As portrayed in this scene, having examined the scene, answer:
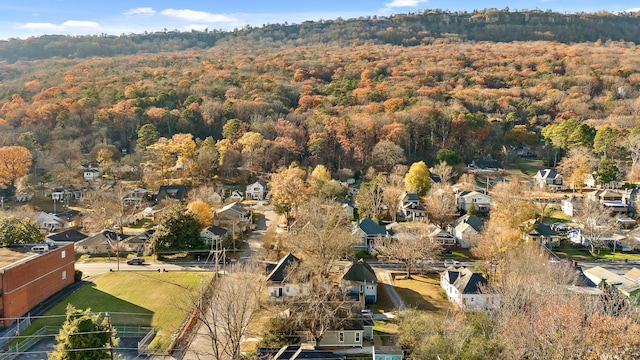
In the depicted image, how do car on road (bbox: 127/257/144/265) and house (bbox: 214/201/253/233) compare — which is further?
house (bbox: 214/201/253/233)

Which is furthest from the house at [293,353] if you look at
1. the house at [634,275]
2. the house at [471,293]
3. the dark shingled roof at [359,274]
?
the house at [634,275]

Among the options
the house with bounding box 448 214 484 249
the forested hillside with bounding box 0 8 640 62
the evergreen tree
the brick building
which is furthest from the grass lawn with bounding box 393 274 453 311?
the forested hillside with bounding box 0 8 640 62

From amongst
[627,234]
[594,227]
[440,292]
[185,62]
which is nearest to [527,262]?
[440,292]

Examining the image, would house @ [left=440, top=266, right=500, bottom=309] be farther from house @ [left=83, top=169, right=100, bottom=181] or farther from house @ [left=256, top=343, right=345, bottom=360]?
house @ [left=83, top=169, right=100, bottom=181]

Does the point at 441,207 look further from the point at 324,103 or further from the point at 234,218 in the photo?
the point at 324,103

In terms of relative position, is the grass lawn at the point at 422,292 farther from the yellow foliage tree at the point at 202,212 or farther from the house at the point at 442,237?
the yellow foliage tree at the point at 202,212

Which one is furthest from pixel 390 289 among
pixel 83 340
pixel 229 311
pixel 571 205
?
pixel 571 205
